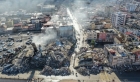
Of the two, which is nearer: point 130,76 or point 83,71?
point 130,76

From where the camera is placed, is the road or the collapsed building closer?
the road

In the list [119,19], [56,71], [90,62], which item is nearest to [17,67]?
[56,71]

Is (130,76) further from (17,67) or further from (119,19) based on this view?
(119,19)

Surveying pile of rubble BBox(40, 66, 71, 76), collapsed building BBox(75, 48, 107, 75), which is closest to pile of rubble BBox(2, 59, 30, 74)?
pile of rubble BBox(40, 66, 71, 76)

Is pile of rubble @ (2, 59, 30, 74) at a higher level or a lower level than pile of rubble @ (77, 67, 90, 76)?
higher

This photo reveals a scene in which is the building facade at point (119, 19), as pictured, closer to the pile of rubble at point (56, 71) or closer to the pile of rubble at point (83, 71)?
the pile of rubble at point (83, 71)

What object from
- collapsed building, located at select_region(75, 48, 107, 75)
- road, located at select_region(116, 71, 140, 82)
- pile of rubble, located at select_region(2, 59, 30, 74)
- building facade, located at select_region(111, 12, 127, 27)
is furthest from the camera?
building facade, located at select_region(111, 12, 127, 27)

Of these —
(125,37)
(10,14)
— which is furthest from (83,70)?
(10,14)

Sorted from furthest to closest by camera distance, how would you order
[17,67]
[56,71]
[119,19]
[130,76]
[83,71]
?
[119,19] < [17,67] < [56,71] < [83,71] < [130,76]

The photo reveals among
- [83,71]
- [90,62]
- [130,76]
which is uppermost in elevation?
[90,62]

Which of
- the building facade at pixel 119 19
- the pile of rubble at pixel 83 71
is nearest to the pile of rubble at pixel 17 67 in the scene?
the pile of rubble at pixel 83 71

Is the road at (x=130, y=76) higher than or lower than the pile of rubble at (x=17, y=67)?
lower

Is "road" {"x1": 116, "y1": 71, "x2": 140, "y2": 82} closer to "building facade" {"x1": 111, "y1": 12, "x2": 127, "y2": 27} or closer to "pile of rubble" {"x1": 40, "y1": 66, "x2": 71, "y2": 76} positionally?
"pile of rubble" {"x1": 40, "y1": 66, "x2": 71, "y2": 76}

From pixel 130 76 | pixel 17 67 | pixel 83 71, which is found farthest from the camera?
pixel 17 67
